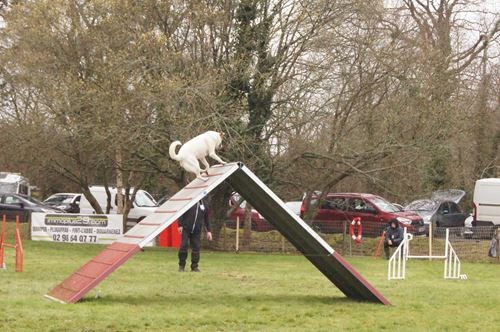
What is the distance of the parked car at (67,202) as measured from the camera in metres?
35.3

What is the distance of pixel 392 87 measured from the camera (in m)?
22.4

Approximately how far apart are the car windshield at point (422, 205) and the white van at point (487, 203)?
2154 mm

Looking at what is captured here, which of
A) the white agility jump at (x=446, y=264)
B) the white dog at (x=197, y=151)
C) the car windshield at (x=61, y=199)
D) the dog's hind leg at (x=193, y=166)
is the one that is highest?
the white dog at (x=197, y=151)

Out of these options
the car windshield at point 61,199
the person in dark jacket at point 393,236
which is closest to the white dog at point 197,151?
the person in dark jacket at point 393,236

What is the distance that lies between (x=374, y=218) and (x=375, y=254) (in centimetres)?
400

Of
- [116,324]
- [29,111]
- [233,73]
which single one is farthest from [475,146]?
[116,324]

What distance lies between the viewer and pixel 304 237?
35.9ft

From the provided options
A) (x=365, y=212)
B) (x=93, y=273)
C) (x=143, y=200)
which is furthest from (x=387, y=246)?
(x=143, y=200)

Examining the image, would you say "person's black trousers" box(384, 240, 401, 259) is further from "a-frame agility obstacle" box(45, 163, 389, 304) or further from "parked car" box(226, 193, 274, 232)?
"a-frame agility obstacle" box(45, 163, 389, 304)

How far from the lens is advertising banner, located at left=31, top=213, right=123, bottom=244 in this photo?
916 inches

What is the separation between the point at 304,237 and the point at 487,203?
1937 cm

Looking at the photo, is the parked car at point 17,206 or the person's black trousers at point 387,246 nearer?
the person's black trousers at point 387,246

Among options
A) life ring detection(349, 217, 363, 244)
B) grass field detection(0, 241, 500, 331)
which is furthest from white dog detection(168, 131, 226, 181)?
life ring detection(349, 217, 363, 244)

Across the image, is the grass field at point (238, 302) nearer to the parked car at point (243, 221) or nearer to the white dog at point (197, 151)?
the white dog at point (197, 151)
